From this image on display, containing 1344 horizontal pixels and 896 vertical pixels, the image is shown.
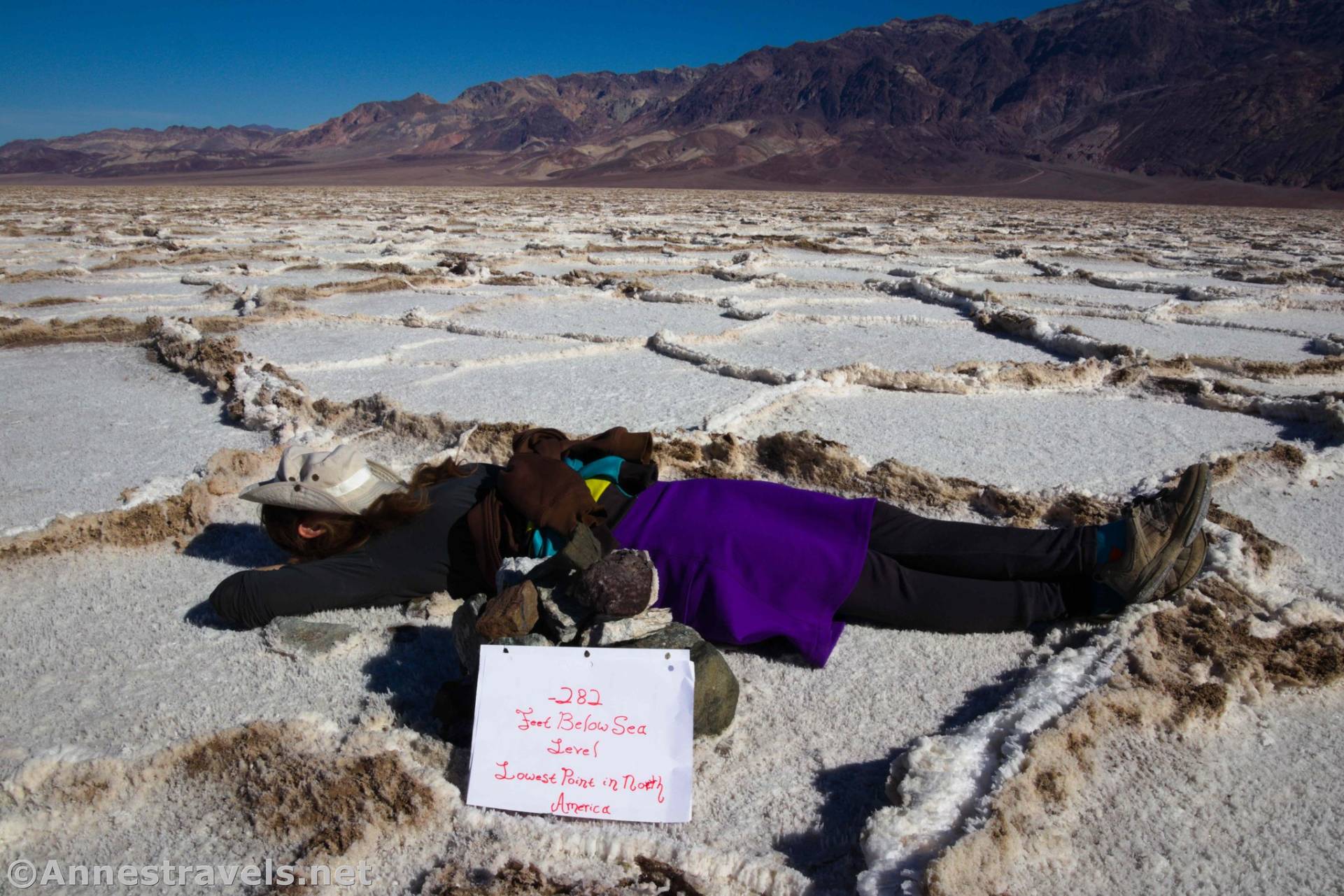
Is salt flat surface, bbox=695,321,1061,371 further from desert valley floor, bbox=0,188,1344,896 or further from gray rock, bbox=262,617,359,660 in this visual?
gray rock, bbox=262,617,359,660

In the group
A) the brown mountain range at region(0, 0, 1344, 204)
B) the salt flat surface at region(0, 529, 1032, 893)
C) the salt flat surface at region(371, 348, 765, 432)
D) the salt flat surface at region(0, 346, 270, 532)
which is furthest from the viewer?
the brown mountain range at region(0, 0, 1344, 204)

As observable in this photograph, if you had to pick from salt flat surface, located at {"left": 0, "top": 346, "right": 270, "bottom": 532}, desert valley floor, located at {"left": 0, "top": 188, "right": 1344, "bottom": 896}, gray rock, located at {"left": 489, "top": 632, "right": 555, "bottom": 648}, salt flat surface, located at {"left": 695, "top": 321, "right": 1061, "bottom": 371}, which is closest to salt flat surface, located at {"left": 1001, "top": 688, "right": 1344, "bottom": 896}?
desert valley floor, located at {"left": 0, "top": 188, "right": 1344, "bottom": 896}

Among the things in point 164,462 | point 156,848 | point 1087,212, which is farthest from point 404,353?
point 1087,212

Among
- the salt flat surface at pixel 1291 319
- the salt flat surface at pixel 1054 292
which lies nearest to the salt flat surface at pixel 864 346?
the salt flat surface at pixel 1054 292

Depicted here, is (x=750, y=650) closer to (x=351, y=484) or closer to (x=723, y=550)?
(x=723, y=550)

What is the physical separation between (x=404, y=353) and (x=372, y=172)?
2754 inches

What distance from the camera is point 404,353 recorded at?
169 inches

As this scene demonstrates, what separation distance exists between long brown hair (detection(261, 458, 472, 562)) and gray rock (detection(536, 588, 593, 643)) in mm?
427

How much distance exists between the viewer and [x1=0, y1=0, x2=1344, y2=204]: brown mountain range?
50094 mm

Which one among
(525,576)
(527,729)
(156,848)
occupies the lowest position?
(156,848)

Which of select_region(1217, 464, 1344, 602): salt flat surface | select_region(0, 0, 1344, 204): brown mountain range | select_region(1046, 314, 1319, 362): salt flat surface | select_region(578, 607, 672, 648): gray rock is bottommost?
select_region(1217, 464, 1344, 602): salt flat surface

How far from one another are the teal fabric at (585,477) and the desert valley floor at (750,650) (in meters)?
0.28

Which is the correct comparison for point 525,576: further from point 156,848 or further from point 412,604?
point 156,848

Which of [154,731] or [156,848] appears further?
[154,731]
